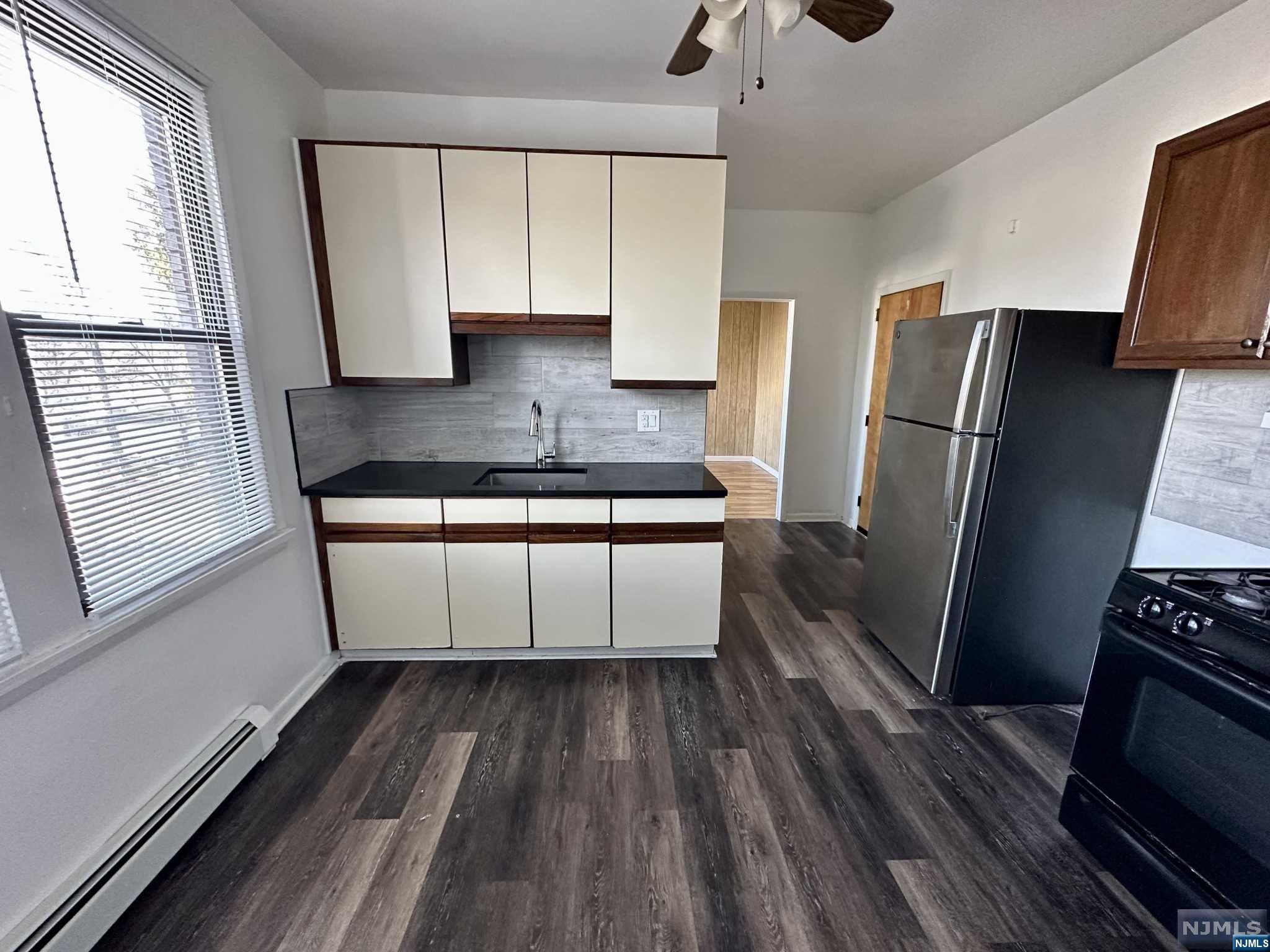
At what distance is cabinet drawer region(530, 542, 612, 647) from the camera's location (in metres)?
2.31

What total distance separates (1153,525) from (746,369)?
5.50m

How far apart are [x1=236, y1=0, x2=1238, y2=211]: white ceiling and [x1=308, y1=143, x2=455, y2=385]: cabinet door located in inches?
15.9

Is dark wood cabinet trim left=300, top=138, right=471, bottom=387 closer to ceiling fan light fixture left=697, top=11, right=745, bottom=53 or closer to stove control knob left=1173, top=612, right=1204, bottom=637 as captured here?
ceiling fan light fixture left=697, top=11, right=745, bottom=53

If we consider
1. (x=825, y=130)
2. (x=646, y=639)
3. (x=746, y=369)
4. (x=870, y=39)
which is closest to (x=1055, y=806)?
(x=646, y=639)

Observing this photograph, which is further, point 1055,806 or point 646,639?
point 646,639

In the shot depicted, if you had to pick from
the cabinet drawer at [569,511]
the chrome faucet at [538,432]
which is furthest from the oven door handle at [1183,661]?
the chrome faucet at [538,432]

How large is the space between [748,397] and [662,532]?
546cm

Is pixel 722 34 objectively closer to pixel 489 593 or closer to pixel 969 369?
pixel 969 369

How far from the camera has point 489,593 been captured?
7.65ft

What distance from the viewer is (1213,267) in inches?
61.2

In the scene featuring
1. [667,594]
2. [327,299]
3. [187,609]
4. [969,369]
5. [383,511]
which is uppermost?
[327,299]

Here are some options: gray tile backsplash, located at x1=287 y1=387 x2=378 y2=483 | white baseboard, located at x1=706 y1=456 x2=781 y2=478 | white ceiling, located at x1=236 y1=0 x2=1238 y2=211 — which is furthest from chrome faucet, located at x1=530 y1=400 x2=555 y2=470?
white baseboard, located at x1=706 y1=456 x2=781 y2=478

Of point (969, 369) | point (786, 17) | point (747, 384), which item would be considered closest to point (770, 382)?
point (747, 384)

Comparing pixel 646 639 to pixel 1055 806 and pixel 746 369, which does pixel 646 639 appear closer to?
pixel 1055 806
